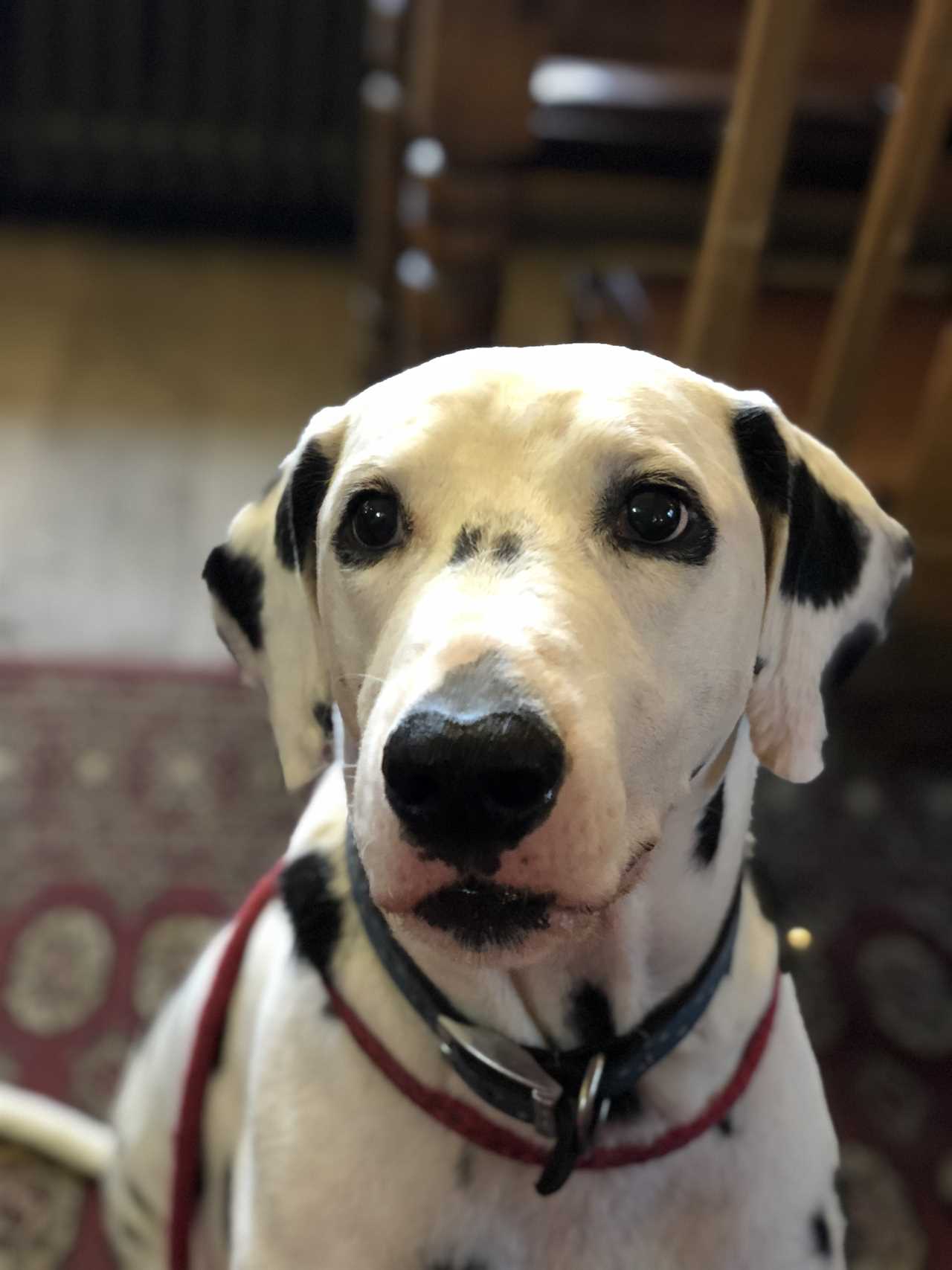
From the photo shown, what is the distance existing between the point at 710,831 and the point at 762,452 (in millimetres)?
271

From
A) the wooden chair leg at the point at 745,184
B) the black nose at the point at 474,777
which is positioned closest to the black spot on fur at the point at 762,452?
the black nose at the point at 474,777

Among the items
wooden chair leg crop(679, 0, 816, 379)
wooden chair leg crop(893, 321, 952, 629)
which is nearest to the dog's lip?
wooden chair leg crop(679, 0, 816, 379)

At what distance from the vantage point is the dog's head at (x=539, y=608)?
2.29ft

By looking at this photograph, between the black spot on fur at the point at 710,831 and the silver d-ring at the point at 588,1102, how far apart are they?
160mm

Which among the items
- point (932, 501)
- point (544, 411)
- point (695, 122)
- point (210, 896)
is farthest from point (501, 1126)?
point (695, 122)

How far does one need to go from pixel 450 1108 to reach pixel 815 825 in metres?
1.24

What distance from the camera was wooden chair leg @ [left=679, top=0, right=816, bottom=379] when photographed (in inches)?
58.3

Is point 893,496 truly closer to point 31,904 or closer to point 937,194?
point 937,194

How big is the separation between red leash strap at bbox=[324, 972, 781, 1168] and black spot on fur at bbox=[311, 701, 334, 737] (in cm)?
19

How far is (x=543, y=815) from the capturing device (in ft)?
2.26

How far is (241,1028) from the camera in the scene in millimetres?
1080

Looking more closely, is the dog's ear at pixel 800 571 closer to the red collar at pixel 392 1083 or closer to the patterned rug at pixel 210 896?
the red collar at pixel 392 1083

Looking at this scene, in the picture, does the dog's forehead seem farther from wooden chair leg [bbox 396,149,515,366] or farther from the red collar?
wooden chair leg [bbox 396,149,515,366]

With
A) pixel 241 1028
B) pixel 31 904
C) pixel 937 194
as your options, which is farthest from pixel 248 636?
pixel 937 194
